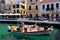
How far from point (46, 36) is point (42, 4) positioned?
29415mm

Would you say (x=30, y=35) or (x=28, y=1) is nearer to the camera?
(x=30, y=35)

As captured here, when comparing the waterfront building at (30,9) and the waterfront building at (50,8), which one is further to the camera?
the waterfront building at (30,9)

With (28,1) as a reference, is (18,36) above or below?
below

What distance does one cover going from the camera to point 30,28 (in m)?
33.7

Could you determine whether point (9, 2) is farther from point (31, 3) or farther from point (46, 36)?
point (46, 36)

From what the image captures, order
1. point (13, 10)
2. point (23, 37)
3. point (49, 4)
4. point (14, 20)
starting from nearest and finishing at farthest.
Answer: point (23, 37) < point (14, 20) < point (49, 4) < point (13, 10)

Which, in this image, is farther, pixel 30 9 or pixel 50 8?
pixel 30 9

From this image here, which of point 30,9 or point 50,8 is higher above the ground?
point 50,8

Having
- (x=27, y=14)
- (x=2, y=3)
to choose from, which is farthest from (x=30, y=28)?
(x=2, y=3)

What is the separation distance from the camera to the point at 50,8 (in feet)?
190

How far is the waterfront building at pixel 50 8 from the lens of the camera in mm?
56125

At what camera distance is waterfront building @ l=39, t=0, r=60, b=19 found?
56.1m

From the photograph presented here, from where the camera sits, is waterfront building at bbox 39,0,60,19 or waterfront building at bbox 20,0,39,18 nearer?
waterfront building at bbox 39,0,60,19

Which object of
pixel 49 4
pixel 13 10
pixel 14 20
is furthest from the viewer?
pixel 13 10
